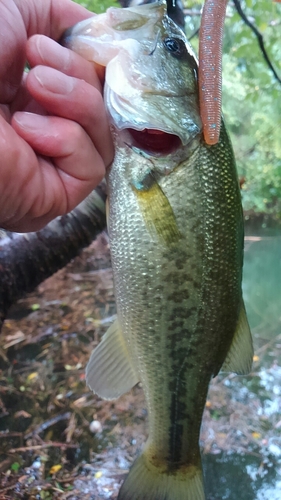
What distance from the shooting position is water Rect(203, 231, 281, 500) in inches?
88.7

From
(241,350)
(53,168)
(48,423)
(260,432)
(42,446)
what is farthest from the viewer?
(260,432)

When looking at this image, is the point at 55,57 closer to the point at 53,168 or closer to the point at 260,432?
the point at 53,168

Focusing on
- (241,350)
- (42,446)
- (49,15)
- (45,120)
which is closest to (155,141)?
(45,120)

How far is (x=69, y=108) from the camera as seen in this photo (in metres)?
0.77

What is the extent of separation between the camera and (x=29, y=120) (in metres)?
0.76

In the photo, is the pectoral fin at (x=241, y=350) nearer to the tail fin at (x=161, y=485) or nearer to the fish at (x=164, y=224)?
the fish at (x=164, y=224)

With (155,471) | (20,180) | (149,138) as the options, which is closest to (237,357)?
(155,471)

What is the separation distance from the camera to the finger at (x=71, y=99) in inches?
28.4

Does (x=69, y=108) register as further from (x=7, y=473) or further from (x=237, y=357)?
(x=7, y=473)

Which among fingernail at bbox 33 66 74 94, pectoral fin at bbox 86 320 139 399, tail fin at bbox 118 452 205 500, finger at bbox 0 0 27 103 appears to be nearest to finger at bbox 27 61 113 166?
fingernail at bbox 33 66 74 94

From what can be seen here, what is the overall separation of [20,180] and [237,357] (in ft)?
2.50

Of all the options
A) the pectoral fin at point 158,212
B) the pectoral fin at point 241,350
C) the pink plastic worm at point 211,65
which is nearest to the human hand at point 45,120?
A: the pectoral fin at point 158,212

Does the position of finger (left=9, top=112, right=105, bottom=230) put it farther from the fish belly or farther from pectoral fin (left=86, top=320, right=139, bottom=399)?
pectoral fin (left=86, top=320, right=139, bottom=399)

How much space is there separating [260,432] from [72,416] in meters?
1.24
